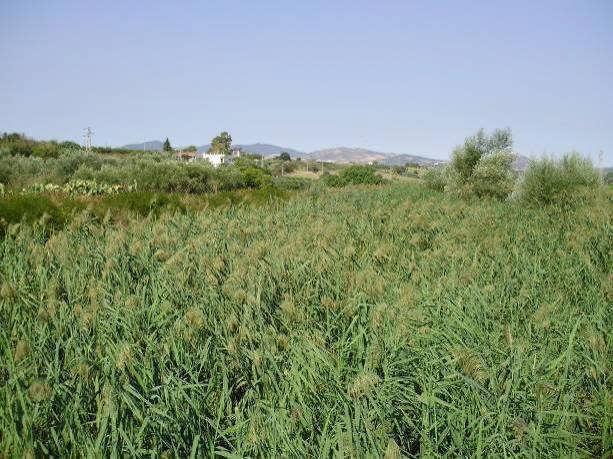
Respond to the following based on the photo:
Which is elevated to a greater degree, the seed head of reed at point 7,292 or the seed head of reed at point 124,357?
the seed head of reed at point 7,292

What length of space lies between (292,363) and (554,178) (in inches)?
732

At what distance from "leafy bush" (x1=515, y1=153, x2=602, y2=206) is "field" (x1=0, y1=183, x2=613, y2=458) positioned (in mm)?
14596

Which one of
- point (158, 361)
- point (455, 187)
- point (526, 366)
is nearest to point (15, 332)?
point (158, 361)

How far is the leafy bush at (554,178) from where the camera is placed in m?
17.7

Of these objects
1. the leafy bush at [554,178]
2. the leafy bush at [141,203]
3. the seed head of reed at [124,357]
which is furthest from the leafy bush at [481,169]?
the seed head of reed at [124,357]

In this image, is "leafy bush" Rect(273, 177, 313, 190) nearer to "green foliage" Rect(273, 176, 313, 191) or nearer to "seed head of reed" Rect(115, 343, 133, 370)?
"green foliage" Rect(273, 176, 313, 191)

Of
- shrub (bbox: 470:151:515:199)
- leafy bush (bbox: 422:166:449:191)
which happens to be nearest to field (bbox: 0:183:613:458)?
shrub (bbox: 470:151:515:199)

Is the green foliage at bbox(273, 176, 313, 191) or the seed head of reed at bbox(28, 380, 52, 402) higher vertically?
the green foliage at bbox(273, 176, 313, 191)

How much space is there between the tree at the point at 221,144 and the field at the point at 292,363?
3967 inches

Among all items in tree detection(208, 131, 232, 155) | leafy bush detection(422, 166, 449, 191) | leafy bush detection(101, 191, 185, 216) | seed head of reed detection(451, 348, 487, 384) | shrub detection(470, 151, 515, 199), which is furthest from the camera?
tree detection(208, 131, 232, 155)

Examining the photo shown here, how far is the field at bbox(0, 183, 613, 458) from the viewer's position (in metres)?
1.72

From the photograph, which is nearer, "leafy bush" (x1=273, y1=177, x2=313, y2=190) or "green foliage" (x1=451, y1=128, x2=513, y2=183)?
"green foliage" (x1=451, y1=128, x2=513, y2=183)

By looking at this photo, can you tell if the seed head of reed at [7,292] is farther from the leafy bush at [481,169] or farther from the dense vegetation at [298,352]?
the leafy bush at [481,169]

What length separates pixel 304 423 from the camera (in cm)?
175
